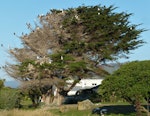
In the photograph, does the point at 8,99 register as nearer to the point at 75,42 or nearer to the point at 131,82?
the point at 75,42

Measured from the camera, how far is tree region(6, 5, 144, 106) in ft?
156

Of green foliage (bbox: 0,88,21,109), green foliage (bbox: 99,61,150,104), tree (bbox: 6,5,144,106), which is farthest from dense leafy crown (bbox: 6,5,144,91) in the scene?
green foliage (bbox: 99,61,150,104)

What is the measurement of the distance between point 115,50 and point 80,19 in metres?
5.79

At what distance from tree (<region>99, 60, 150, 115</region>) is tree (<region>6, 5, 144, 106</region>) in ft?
65.2

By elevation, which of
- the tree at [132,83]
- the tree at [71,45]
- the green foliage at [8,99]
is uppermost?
the tree at [71,45]

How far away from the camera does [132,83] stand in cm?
2548

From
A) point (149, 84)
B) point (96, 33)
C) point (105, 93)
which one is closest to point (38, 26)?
point (96, 33)

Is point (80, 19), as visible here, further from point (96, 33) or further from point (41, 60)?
point (41, 60)

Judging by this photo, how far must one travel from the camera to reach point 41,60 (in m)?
47.6

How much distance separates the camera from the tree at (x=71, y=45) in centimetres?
4747

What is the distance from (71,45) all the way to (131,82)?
74.8 feet

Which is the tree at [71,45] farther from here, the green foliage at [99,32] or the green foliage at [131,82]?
the green foliage at [131,82]

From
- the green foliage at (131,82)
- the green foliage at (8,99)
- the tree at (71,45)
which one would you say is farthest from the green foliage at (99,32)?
the green foliage at (131,82)

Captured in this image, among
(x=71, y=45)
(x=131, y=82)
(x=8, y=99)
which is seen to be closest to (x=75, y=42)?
(x=71, y=45)
